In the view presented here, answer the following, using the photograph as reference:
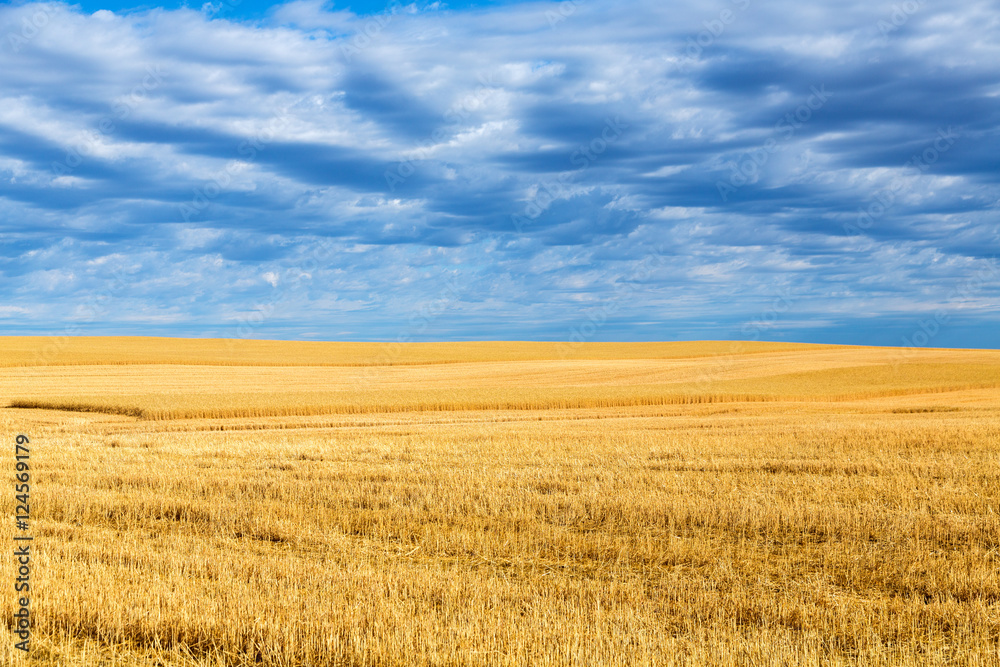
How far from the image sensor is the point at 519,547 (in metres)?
10.7

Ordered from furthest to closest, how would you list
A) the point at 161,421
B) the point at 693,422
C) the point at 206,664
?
1. the point at 161,421
2. the point at 693,422
3. the point at 206,664

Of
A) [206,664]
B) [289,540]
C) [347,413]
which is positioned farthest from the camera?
[347,413]

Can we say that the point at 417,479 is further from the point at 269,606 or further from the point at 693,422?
the point at 693,422

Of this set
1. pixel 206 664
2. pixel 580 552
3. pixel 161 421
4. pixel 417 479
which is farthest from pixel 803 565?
pixel 161 421

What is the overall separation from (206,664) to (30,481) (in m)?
11.3

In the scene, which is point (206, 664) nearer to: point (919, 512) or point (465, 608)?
point (465, 608)

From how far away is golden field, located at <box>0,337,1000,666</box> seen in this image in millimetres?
7059

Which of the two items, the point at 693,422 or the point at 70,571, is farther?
the point at 693,422

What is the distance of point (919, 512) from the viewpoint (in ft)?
39.6

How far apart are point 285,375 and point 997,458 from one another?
51107 mm

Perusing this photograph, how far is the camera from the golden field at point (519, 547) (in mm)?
7059

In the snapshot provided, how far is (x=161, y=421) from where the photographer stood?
107ft

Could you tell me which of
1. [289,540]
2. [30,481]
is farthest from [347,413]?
[289,540]

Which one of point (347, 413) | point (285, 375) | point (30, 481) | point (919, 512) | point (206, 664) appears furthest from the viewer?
point (285, 375)
